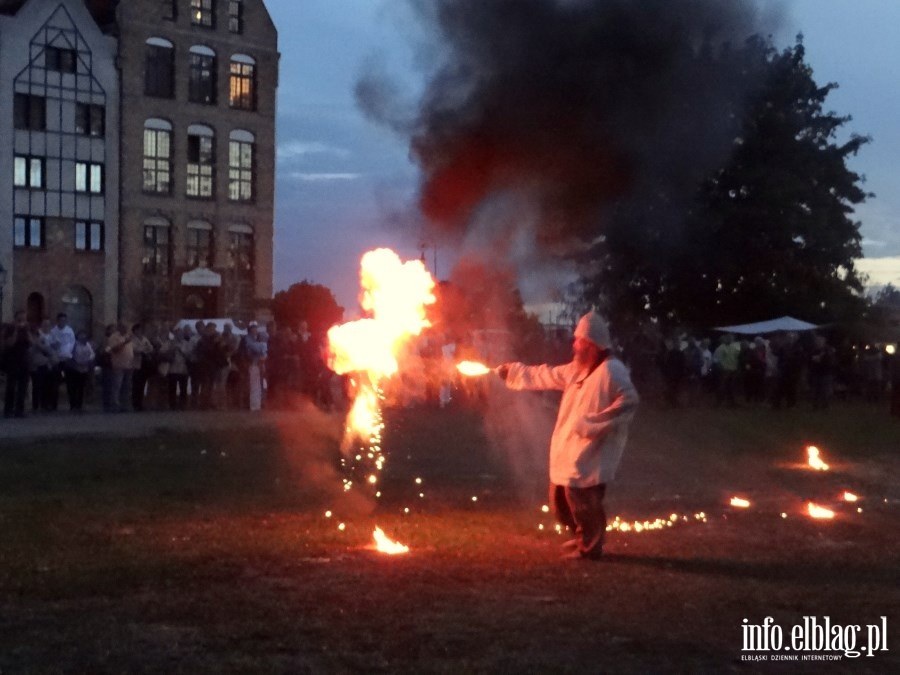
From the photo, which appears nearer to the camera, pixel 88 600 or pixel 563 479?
pixel 88 600

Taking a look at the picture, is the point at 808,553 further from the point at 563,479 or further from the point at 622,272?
the point at 622,272

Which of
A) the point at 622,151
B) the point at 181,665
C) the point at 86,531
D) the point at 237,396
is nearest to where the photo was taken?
the point at 181,665

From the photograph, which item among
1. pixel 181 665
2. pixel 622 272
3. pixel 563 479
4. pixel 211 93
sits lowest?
pixel 181 665

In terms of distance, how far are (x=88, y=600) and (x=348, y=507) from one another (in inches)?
177

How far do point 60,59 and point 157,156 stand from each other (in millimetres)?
5478

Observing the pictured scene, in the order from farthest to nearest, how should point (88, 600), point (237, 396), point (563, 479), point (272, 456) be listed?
point (237, 396), point (272, 456), point (563, 479), point (88, 600)

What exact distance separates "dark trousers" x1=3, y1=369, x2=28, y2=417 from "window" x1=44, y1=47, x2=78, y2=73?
102ft

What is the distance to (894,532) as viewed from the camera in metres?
11.0

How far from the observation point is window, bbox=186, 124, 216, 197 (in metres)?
53.4

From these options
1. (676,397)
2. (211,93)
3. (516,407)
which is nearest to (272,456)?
(516,407)

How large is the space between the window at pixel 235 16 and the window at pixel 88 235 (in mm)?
10145

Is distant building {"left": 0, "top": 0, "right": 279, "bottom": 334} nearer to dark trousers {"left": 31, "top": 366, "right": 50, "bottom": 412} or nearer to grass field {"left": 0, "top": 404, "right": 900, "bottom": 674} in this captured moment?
dark trousers {"left": 31, "top": 366, "right": 50, "bottom": 412}

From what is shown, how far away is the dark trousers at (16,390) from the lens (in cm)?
2097

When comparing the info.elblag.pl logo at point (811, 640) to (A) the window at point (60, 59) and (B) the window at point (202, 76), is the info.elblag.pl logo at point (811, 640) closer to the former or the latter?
(A) the window at point (60, 59)
